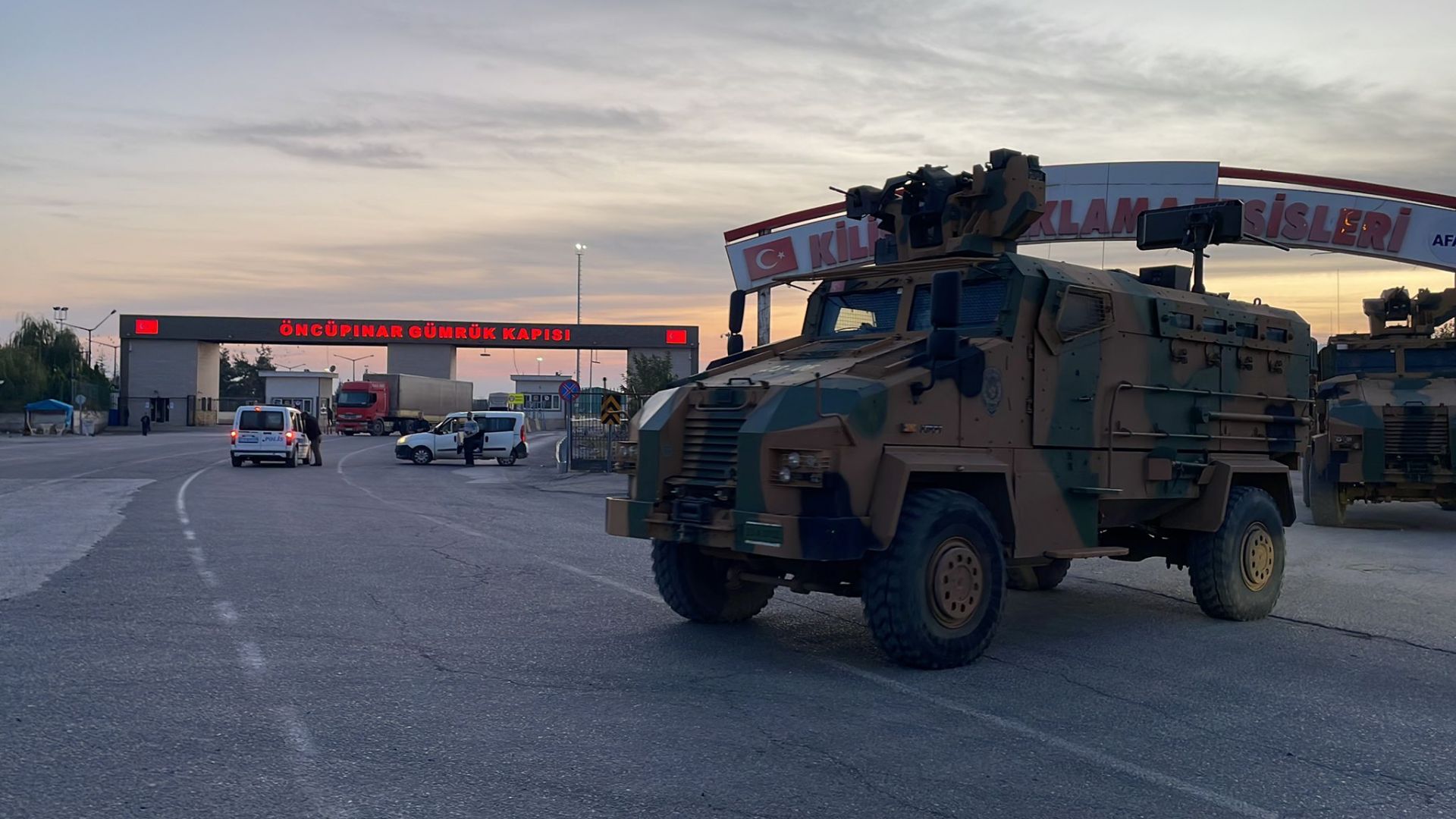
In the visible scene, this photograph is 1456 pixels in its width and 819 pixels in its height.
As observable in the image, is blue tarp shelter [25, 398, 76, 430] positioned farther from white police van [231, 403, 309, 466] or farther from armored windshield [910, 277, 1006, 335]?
armored windshield [910, 277, 1006, 335]

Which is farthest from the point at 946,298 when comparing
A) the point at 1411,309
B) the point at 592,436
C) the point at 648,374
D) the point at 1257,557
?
the point at 648,374

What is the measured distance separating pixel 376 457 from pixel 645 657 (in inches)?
1427

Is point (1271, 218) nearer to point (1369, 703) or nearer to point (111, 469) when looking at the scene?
point (1369, 703)

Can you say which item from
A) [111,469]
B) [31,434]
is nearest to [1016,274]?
[111,469]

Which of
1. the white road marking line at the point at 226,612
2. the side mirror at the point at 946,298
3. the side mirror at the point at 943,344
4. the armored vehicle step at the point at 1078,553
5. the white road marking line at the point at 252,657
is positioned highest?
the side mirror at the point at 946,298

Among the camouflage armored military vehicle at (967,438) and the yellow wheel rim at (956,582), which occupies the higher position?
the camouflage armored military vehicle at (967,438)

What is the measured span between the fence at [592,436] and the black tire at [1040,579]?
22741mm

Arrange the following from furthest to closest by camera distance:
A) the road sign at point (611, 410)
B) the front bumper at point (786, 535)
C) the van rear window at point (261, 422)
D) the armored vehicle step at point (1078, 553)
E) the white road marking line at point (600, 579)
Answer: the van rear window at point (261, 422) → the road sign at point (611, 410) → the white road marking line at point (600, 579) → the armored vehicle step at point (1078, 553) → the front bumper at point (786, 535)

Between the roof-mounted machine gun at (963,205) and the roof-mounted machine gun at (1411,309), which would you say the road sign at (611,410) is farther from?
the roof-mounted machine gun at (963,205)

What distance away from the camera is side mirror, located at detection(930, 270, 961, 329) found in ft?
25.4

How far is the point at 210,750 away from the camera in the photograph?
5.64m

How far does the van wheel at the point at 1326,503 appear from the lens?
18.5 m

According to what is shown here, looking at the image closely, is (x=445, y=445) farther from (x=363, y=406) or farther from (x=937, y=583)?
(x=937, y=583)

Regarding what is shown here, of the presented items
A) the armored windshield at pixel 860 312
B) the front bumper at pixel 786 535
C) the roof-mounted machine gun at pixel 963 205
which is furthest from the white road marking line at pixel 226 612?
the roof-mounted machine gun at pixel 963 205
